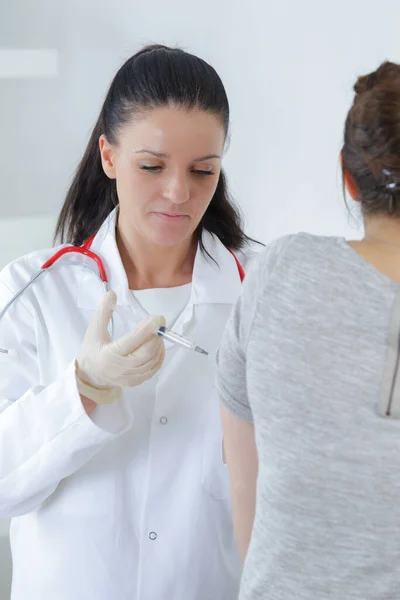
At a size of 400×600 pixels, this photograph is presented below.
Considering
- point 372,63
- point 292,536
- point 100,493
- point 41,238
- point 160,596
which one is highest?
point 372,63

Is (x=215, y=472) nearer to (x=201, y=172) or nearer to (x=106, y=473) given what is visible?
(x=106, y=473)

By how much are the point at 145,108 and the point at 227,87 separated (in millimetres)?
700

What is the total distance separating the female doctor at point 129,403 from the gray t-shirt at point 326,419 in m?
0.37

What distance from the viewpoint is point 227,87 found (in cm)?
185

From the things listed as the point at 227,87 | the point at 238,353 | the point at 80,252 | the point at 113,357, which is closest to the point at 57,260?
the point at 80,252

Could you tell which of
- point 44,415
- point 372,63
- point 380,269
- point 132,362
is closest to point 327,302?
point 380,269

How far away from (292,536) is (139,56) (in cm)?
83

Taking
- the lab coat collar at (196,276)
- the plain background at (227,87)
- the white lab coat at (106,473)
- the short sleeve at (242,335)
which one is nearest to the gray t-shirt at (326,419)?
the short sleeve at (242,335)

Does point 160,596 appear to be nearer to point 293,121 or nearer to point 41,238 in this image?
point 41,238

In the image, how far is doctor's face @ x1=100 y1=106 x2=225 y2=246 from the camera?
45.7 inches

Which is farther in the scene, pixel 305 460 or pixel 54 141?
pixel 54 141

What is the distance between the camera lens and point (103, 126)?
4.31ft

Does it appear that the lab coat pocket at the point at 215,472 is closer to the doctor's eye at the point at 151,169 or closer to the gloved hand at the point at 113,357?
the gloved hand at the point at 113,357

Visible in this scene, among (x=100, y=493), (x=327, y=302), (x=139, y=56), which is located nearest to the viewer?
(x=327, y=302)
